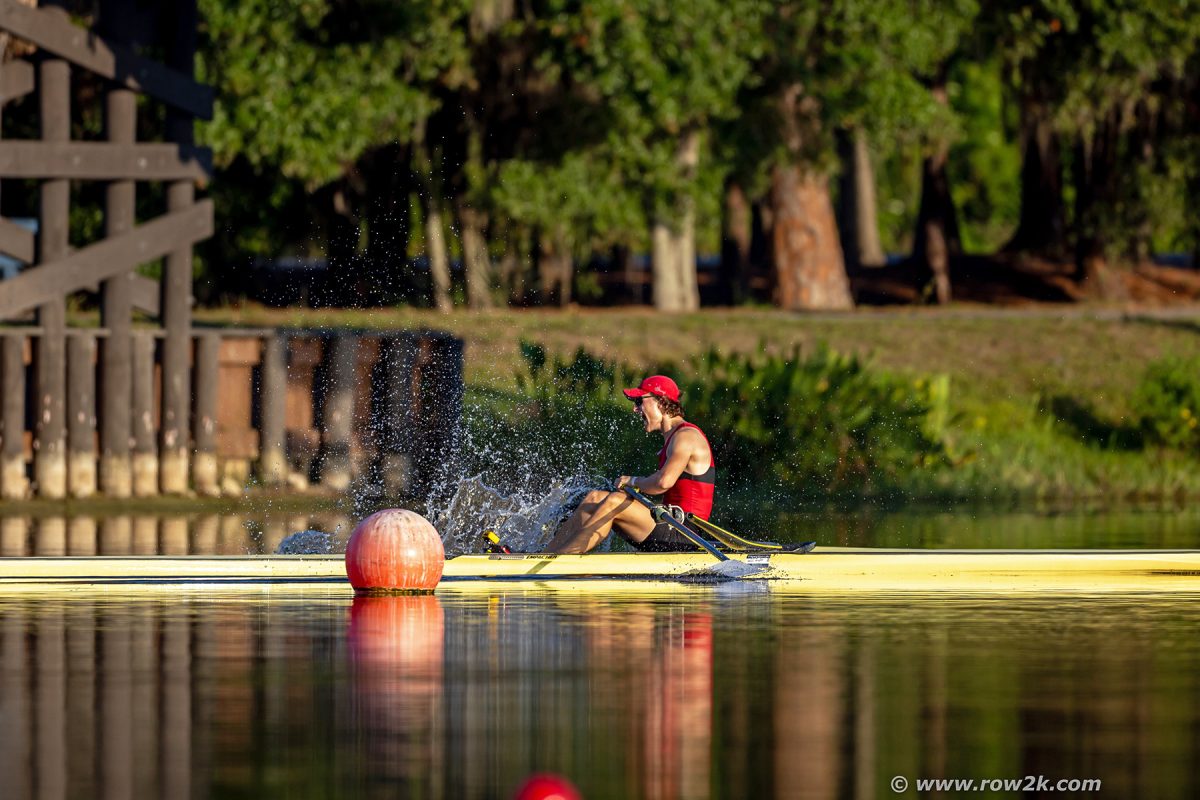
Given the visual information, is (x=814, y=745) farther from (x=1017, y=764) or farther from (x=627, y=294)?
(x=627, y=294)

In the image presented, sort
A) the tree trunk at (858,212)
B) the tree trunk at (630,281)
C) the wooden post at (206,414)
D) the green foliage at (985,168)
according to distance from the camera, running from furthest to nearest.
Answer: the green foliage at (985,168) → the tree trunk at (858,212) → the tree trunk at (630,281) → the wooden post at (206,414)

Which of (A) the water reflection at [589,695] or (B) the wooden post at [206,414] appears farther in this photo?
(B) the wooden post at [206,414]

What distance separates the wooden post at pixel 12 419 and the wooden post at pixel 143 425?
1142mm

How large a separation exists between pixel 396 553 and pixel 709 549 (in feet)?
8.15

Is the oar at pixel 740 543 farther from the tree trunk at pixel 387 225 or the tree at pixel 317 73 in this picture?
the tree trunk at pixel 387 225

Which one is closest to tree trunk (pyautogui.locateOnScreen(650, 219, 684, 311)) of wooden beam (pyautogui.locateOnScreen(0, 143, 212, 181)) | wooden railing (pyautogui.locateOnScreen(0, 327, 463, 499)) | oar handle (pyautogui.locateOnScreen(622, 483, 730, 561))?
wooden railing (pyautogui.locateOnScreen(0, 327, 463, 499))

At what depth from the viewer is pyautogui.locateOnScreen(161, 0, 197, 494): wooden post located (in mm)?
28328

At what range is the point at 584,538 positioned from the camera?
19.6 m

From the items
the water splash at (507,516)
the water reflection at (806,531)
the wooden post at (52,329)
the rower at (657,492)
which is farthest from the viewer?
the wooden post at (52,329)

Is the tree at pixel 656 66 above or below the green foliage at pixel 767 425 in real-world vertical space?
above

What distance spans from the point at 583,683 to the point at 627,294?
144 ft

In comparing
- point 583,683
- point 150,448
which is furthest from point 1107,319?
point 583,683

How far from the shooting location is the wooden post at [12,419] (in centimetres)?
2762

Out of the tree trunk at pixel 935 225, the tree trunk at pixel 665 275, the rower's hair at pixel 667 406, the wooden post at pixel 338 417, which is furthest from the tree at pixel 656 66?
the rower's hair at pixel 667 406
